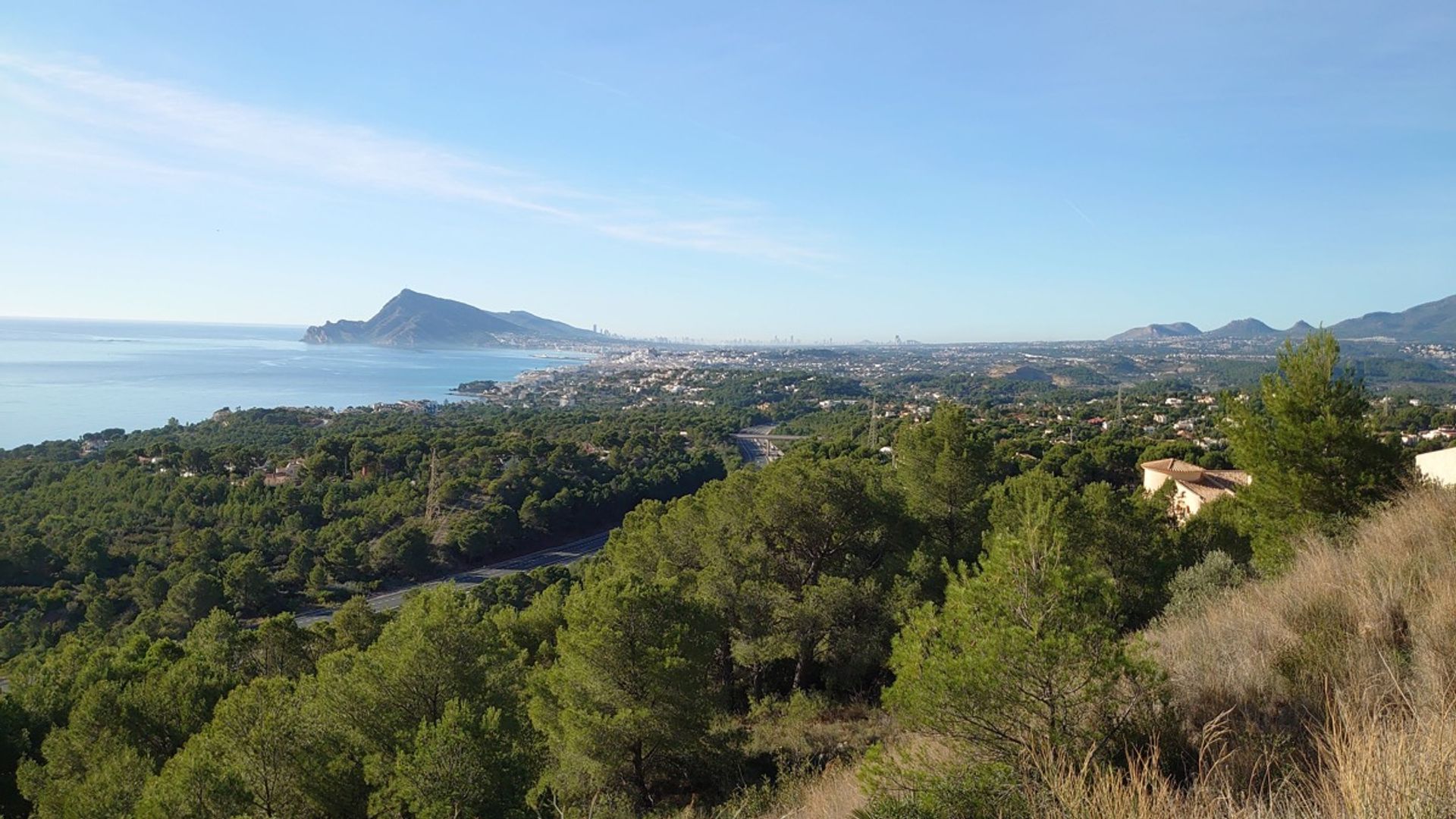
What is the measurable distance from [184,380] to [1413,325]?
222 metres

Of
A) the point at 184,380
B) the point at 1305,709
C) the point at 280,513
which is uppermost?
the point at 1305,709

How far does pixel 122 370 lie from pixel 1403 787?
14265 cm

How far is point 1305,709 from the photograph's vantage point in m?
3.48

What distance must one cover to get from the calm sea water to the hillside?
166 meters

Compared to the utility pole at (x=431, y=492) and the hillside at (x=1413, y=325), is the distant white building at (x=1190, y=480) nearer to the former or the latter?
the utility pole at (x=431, y=492)

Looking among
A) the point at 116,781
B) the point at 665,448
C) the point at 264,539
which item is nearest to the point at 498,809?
the point at 116,781

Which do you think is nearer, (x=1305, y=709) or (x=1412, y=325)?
(x=1305, y=709)

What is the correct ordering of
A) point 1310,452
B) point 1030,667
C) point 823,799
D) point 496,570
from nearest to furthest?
point 1030,667 → point 823,799 → point 1310,452 → point 496,570

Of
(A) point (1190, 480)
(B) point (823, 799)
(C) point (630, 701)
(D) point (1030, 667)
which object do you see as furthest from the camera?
(A) point (1190, 480)

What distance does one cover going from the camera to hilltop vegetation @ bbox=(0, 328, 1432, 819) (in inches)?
134

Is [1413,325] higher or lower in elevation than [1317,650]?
higher

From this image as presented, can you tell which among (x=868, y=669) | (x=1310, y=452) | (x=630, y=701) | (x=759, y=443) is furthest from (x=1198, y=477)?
(x=759, y=443)

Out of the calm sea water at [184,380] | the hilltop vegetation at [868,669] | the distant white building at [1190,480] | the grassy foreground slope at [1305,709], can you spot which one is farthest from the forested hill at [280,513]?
the calm sea water at [184,380]

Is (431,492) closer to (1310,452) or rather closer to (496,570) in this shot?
(496,570)
